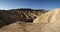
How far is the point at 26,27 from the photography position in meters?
14.8

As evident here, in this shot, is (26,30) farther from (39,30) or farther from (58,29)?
(58,29)

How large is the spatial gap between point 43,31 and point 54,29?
949 millimetres

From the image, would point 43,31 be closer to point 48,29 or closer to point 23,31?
point 48,29

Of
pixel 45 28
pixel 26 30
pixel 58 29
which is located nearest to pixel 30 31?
pixel 26 30

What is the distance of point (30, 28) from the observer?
14383 mm

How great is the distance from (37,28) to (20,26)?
1.64m

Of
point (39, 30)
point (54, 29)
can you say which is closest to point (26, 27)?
point (39, 30)

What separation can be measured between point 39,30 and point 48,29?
0.79 metres

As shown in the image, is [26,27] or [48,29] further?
[26,27]

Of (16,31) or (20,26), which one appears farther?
(20,26)

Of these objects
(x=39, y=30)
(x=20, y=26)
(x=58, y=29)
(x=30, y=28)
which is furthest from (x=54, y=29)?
(x=20, y=26)

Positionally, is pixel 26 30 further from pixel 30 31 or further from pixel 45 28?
pixel 45 28

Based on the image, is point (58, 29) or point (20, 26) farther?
point (20, 26)

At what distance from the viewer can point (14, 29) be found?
14.2m
